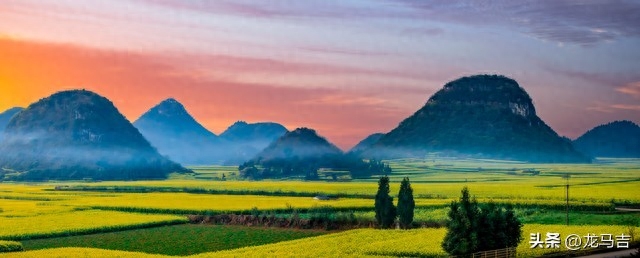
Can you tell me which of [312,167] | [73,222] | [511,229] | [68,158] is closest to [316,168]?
[312,167]

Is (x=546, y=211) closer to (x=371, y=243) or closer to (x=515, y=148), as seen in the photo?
(x=371, y=243)

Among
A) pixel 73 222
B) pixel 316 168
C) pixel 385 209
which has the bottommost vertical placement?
pixel 73 222

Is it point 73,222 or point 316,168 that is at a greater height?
point 316,168

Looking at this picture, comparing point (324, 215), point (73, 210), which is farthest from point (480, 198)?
point (73, 210)

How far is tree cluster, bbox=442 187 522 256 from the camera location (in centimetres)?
3291

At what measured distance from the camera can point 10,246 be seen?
3809cm

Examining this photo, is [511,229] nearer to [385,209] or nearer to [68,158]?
[385,209]

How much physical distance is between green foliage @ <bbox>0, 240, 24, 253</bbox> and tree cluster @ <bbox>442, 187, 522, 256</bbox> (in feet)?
70.3

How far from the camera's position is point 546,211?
2266 inches

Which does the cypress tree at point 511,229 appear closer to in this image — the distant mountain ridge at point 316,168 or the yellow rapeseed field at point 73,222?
the yellow rapeseed field at point 73,222

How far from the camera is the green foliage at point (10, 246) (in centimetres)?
3746

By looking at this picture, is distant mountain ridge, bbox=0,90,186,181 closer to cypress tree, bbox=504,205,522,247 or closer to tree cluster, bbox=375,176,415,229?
tree cluster, bbox=375,176,415,229

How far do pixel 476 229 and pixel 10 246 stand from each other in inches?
918

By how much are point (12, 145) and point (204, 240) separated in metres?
162
